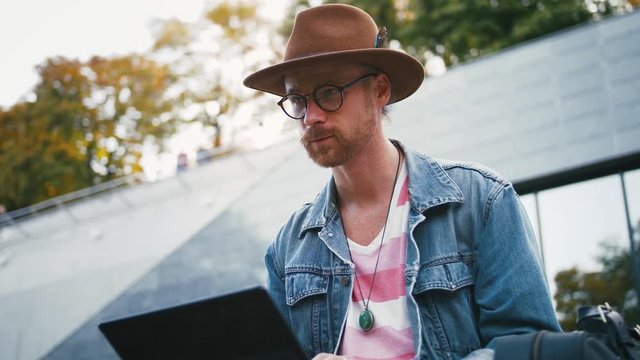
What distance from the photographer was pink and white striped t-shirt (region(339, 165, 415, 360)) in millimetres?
2188

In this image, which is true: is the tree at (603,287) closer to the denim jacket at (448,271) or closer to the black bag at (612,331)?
the denim jacket at (448,271)

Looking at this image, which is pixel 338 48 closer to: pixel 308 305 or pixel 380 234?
pixel 380 234

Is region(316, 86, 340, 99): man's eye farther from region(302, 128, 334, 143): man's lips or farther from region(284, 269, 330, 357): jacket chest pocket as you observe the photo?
region(284, 269, 330, 357): jacket chest pocket

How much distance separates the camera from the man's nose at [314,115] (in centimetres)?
233

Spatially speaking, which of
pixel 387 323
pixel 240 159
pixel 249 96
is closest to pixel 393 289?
pixel 387 323

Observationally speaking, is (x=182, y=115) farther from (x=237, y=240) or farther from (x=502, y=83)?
(x=502, y=83)

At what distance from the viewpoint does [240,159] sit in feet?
44.9

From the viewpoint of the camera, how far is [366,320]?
7.33 ft

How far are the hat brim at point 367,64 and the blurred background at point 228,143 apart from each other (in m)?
0.71

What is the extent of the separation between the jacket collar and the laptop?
0.79m

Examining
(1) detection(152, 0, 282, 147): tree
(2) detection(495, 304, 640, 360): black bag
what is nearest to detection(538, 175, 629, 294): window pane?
(2) detection(495, 304, 640, 360): black bag

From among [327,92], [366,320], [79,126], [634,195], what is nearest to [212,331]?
[366,320]

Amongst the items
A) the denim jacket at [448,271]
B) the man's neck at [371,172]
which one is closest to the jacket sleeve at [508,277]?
the denim jacket at [448,271]

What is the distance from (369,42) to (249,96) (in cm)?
1923
